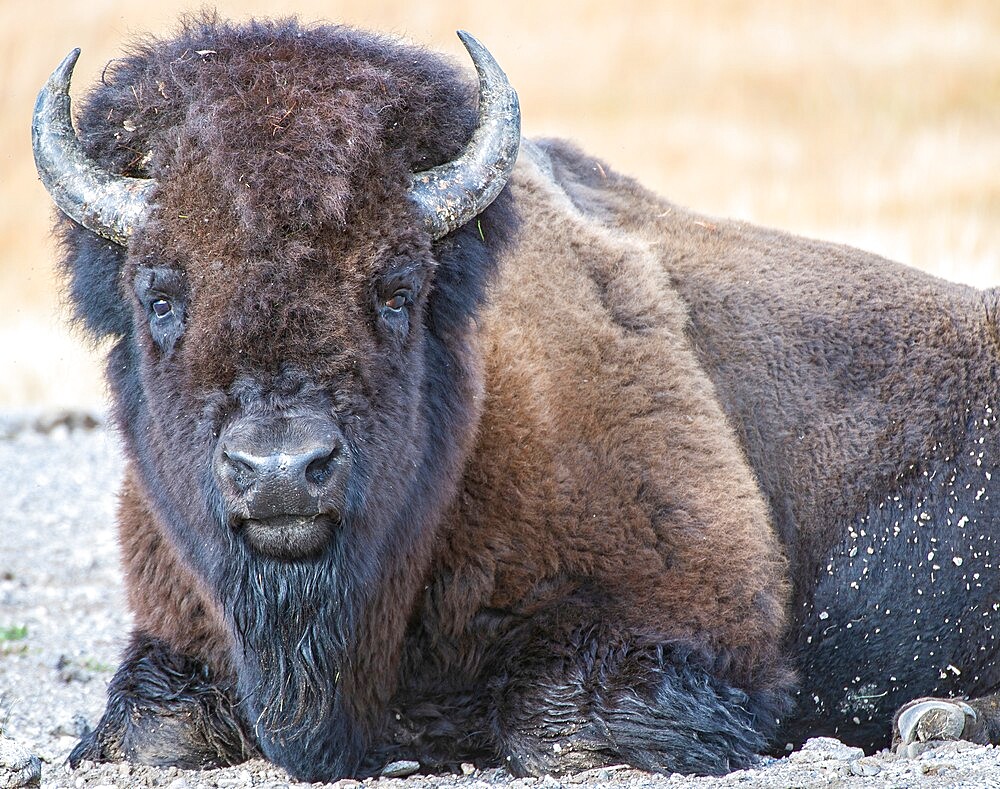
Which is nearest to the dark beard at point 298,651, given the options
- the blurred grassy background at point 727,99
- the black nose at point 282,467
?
the black nose at point 282,467

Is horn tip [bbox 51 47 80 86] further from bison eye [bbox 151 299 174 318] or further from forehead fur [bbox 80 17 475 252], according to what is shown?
bison eye [bbox 151 299 174 318]

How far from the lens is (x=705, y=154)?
18938mm

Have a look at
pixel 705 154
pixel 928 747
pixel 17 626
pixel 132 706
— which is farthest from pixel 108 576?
pixel 705 154

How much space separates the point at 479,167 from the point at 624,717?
6.56ft

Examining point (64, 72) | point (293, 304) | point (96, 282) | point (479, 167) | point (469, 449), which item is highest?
point (64, 72)

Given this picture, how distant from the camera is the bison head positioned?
3.93 metres

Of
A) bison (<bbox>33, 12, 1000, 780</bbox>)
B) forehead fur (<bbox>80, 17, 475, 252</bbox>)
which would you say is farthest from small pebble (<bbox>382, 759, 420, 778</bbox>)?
forehead fur (<bbox>80, 17, 475, 252</bbox>)

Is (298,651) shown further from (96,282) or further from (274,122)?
(274,122)

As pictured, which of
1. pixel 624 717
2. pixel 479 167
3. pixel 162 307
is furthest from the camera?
pixel 624 717

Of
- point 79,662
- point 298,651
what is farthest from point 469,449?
point 79,662

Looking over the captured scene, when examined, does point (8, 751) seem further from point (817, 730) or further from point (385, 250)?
point (817, 730)

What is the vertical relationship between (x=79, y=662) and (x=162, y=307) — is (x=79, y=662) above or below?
below

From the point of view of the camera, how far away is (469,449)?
479cm

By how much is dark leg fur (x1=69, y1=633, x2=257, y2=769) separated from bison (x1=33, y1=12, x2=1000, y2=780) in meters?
0.01
